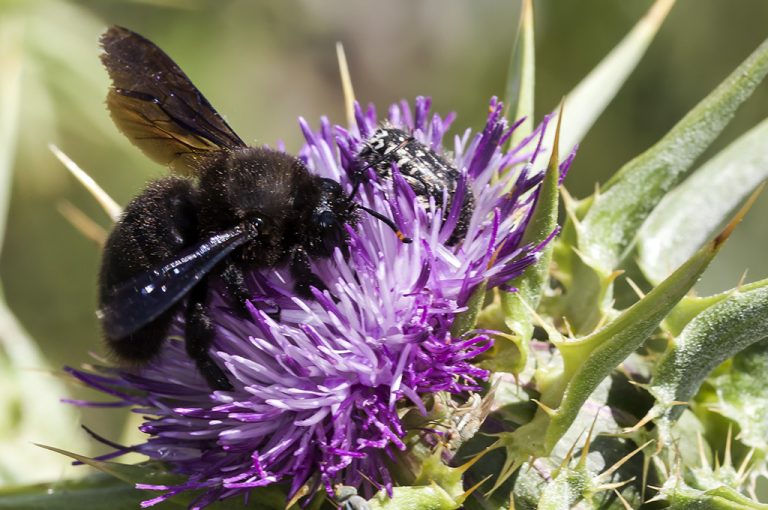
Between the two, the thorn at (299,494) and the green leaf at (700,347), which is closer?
the thorn at (299,494)

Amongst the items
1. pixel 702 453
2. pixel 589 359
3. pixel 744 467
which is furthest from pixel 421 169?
pixel 744 467

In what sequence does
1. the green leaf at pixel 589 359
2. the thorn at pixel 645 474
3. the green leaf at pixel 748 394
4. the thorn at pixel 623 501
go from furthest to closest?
the green leaf at pixel 748 394 → the thorn at pixel 645 474 → the thorn at pixel 623 501 → the green leaf at pixel 589 359

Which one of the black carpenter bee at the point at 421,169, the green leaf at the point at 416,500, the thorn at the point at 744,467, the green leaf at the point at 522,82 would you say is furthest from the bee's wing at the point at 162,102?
the thorn at the point at 744,467

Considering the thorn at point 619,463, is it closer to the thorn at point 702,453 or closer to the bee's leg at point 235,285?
the thorn at point 702,453

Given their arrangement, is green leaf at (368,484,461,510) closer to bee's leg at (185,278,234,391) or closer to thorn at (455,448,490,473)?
thorn at (455,448,490,473)

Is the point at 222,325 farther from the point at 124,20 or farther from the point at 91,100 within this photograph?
the point at 124,20

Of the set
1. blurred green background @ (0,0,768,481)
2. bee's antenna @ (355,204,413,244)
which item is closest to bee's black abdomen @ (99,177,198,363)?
bee's antenna @ (355,204,413,244)

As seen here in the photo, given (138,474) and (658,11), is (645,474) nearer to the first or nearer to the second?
(138,474)

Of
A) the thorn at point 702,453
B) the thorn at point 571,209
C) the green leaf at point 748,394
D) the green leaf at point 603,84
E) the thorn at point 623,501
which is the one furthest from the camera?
the green leaf at point 603,84
